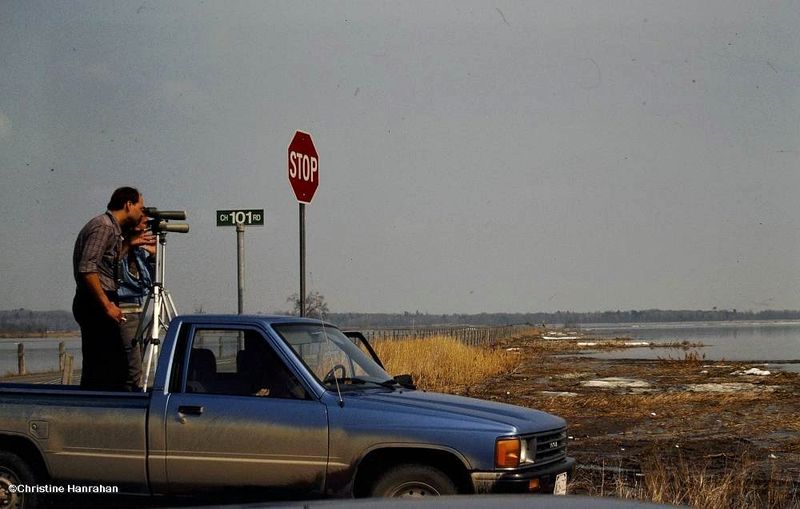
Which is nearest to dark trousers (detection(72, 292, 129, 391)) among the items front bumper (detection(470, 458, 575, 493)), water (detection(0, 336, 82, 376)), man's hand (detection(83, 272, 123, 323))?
man's hand (detection(83, 272, 123, 323))

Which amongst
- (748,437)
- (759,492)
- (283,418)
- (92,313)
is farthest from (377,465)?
(748,437)

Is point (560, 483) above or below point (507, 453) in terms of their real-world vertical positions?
below

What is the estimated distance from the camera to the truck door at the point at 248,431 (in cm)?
651

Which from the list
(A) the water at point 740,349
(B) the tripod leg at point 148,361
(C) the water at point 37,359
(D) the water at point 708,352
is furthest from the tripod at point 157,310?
(A) the water at point 740,349

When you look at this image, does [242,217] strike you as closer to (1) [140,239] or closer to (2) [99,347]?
A: (1) [140,239]

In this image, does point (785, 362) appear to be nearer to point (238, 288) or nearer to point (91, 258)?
point (238, 288)

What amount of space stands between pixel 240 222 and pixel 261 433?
5273mm

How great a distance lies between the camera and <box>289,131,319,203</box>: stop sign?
397 inches

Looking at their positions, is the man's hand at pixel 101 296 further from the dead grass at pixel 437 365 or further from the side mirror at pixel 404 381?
the dead grass at pixel 437 365

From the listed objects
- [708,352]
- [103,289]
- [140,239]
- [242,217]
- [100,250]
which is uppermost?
[242,217]

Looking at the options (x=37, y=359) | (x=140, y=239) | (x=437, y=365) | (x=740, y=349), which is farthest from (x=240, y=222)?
(x=740, y=349)

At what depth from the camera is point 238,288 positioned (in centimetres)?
1162

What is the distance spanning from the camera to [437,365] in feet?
81.4

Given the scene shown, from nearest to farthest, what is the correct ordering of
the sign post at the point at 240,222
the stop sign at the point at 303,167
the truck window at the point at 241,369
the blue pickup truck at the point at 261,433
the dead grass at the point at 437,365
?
the blue pickup truck at the point at 261,433 → the truck window at the point at 241,369 → the stop sign at the point at 303,167 → the sign post at the point at 240,222 → the dead grass at the point at 437,365
